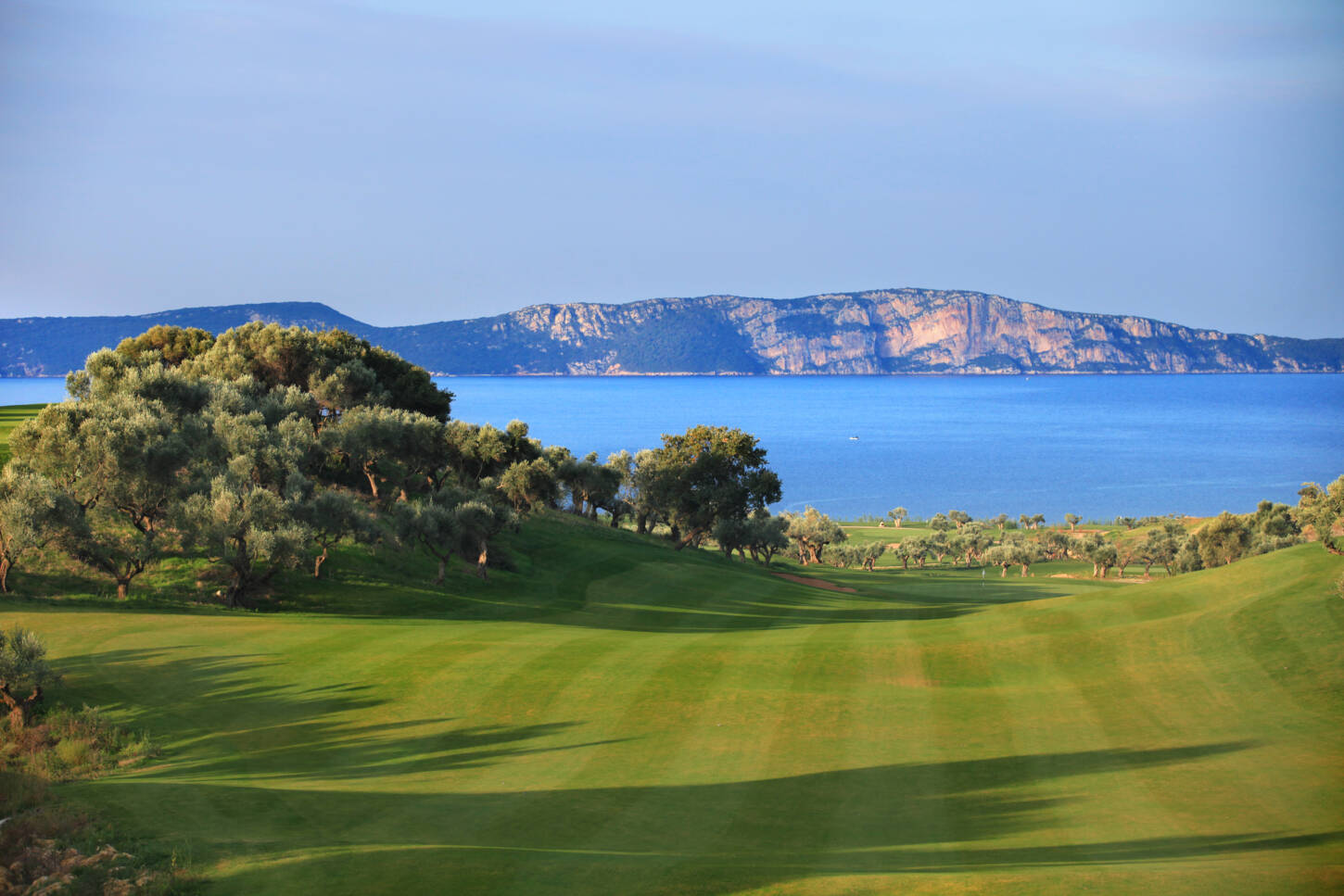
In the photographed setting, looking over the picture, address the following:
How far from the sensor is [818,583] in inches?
2007

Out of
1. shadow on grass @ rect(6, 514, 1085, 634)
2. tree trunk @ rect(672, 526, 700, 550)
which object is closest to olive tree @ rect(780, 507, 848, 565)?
tree trunk @ rect(672, 526, 700, 550)

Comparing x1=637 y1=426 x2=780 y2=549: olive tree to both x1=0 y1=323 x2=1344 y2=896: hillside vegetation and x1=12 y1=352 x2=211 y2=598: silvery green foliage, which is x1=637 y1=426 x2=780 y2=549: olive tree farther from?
x1=12 y1=352 x2=211 y2=598: silvery green foliage

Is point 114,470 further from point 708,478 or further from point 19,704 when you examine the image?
point 708,478

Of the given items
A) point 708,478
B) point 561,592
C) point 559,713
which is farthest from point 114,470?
point 708,478

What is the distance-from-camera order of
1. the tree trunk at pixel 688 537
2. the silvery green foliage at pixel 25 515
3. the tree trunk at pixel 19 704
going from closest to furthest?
the tree trunk at pixel 19 704 < the silvery green foliage at pixel 25 515 < the tree trunk at pixel 688 537

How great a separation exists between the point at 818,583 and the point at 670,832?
40.9 metres

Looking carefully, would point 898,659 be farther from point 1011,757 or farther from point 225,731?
point 225,731

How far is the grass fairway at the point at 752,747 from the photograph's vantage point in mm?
9484

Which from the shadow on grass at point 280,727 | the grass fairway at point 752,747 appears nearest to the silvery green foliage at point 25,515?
the grass fairway at point 752,747

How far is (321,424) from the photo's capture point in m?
49.5

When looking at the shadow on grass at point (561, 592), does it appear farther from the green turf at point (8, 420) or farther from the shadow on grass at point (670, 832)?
the shadow on grass at point (670, 832)

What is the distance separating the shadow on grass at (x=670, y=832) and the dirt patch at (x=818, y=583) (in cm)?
3525

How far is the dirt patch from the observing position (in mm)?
48781

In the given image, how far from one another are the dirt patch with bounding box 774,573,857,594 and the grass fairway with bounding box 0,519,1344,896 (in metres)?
24.3
